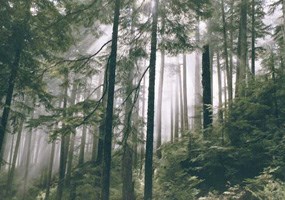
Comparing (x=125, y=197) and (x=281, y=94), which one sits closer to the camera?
(x=281, y=94)

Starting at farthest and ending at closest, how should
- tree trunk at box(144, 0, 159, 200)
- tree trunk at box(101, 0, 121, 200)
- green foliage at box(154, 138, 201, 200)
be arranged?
green foliage at box(154, 138, 201, 200), tree trunk at box(144, 0, 159, 200), tree trunk at box(101, 0, 121, 200)

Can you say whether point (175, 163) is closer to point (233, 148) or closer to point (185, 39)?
point (233, 148)

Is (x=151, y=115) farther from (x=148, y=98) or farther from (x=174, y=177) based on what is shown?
(x=174, y=177)

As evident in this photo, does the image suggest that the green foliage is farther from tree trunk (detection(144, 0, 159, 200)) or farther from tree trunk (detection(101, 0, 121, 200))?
tree trunk (detection(101, 0, 121, 200))

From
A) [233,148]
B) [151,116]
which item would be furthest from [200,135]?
[151,116]

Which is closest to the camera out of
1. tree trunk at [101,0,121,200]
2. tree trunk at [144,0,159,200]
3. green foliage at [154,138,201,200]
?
tree trunk at [101,0,121,200]

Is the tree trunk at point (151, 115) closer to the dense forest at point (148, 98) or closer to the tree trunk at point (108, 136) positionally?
the dense forest at point (148, 98)

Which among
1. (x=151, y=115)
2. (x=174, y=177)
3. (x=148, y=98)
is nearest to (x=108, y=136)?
(x=151, y=115)

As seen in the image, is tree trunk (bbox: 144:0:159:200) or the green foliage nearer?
tree trunk (bbox: 144:0:159:200)

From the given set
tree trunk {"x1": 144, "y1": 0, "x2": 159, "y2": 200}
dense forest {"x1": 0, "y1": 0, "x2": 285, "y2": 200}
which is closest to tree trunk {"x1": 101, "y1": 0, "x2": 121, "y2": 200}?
dense forest {"x1": 0, "y1": 0, "x2": 285, "y2": 200}

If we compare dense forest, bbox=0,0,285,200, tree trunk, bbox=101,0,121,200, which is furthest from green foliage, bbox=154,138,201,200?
tree trunk, bbox=101,0,121,200

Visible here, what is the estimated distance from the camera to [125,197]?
14.6m

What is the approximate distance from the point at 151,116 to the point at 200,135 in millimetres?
3408

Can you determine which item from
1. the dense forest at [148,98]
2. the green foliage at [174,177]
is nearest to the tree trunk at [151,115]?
the dense forest at [148,98]
